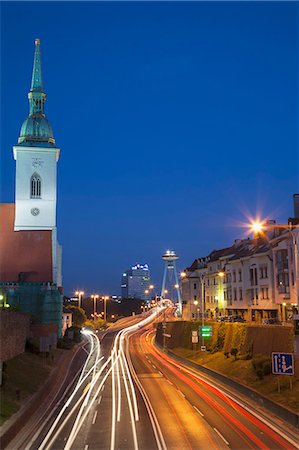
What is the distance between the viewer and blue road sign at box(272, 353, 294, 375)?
1260 inches

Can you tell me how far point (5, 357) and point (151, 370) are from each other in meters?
19.6

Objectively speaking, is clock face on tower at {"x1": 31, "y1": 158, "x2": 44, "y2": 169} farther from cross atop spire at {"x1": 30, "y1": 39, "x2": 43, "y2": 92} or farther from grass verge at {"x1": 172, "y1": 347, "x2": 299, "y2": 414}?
grass verge at {"x1": 172, "y1": 347, "x2": 299, "y2": 414}

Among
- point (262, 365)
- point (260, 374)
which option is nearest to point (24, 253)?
point (262, 365)

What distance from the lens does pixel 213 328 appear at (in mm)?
60406

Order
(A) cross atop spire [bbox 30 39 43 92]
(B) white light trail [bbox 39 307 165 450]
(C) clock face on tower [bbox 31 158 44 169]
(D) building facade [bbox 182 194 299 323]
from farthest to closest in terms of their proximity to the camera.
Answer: (A) cross atop spire [bbox 30 39 43 92] → (C) clock face on tower [bbox 31 158 44 169] → (D) building facade [bbox 182 194 299 323] → (B) white light trail [bbox 39 307 165 450]

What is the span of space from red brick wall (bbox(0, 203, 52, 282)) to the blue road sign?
50.5m

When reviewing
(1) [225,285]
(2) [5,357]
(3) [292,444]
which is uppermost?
(1) [225,285]

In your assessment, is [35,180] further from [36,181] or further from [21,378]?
[21,378]

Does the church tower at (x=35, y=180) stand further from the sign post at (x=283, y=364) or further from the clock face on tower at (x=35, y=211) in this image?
the sign post at (x=283, y=364)

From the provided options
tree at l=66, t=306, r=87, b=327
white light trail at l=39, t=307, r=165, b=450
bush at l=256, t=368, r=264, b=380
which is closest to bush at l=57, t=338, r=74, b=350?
→ white light trail at l=39, t=307, r=165, b=450

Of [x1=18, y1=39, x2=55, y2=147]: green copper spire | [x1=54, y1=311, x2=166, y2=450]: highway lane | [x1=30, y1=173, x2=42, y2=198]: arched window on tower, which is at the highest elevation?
[x1=18, y1=39, x2=55, y2=147]: green copper spire

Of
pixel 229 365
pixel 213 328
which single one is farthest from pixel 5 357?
pixel 213 328

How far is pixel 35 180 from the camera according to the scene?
283 feet

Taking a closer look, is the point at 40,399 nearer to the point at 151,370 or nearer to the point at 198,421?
the point at 198,421
